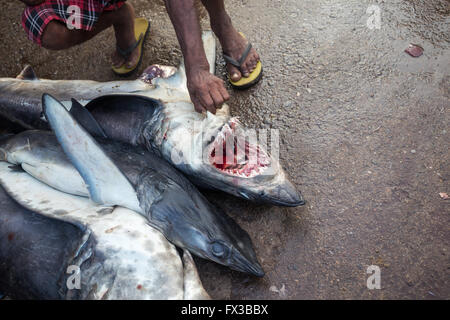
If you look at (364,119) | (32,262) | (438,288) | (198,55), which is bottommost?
(438,288)

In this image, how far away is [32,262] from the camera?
2.04 metres

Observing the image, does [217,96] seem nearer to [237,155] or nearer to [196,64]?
[196,64]

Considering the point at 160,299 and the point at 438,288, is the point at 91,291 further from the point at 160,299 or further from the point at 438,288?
the point at 438,288

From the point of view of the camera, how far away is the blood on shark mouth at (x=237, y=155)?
2178 mm

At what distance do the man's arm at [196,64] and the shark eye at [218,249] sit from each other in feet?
2.60

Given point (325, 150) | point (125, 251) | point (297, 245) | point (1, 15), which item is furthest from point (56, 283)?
point (1, 15)

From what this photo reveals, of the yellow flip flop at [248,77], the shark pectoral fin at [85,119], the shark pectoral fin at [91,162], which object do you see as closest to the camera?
the shark pectoral fin at [91,162]

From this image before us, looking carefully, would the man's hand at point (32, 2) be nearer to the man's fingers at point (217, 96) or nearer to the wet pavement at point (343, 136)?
the wet pavement at point (343, 136)

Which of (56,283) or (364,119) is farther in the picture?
(364,119)

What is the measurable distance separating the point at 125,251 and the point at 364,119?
1828mm

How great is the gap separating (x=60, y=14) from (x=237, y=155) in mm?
1613

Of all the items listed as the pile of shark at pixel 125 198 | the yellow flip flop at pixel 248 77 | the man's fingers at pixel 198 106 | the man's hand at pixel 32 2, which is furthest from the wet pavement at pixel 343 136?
the man's hand at pixel 32 2

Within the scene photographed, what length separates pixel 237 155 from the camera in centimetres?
225

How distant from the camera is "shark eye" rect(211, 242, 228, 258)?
78.5 inches
